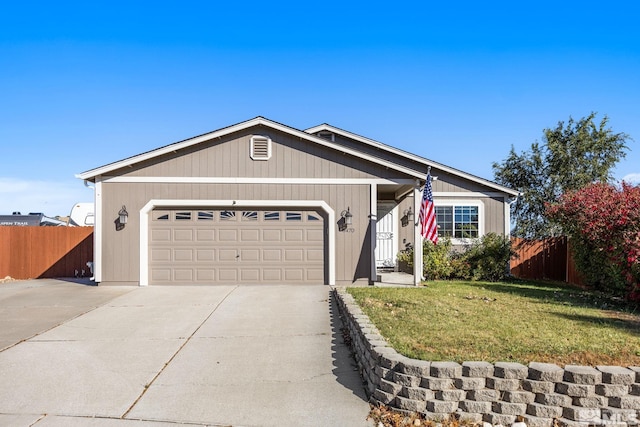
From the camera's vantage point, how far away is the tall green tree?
2166 cm

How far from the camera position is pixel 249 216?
12.0 m

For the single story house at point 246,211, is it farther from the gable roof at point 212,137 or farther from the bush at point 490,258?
the bush at point 490,258

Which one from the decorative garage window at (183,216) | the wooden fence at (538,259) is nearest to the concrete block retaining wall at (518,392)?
the decorative garage window at (183,216)

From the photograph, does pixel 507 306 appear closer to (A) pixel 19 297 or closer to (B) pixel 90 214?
(A) pixel 19 297

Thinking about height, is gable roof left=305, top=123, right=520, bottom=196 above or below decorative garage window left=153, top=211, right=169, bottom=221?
above

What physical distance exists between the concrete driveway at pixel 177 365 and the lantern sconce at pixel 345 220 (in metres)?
2.86

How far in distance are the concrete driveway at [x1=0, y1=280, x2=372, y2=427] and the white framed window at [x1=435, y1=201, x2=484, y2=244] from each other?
719 cm

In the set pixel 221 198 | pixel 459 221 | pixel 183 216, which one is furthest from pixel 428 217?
pixel 183 216

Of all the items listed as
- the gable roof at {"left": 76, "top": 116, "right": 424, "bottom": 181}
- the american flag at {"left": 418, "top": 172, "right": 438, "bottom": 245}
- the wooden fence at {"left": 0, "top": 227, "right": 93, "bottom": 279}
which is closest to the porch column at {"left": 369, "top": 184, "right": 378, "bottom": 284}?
the gable roof at {"left": 76, "top": 116, "right": 424, "bottom": 181}

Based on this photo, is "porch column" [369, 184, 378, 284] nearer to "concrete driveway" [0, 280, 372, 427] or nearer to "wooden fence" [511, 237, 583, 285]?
"concrete driveway" [0, 280, 372, 427]

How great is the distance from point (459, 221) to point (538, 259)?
144 inches

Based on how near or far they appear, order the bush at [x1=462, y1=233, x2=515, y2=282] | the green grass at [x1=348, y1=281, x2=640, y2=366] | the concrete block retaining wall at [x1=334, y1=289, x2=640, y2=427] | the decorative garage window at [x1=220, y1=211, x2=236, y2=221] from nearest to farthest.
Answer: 1. the concrete block retaining wall at [x1=334, y1=289, x2=640, y2=427]
2. the green grass at [x1=348, y1=281, x2=640, y2=366]
3. the decorative garage window at [x1=220, y1=211, x2=236, y2=221]
4. the bush at [x1=462, y1=233, x2=515, y2=282]

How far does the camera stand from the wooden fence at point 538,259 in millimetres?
15758

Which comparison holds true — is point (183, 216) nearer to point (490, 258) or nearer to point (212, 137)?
point (212, 137)
